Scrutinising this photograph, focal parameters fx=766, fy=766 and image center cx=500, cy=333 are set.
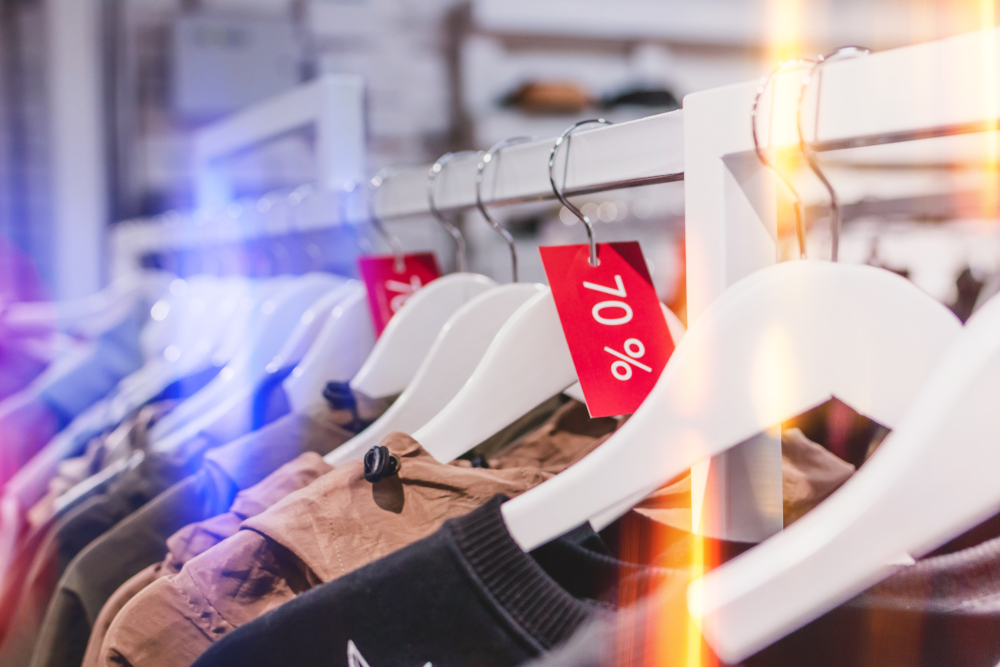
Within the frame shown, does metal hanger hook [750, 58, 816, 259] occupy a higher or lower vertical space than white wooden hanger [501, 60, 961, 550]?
higher

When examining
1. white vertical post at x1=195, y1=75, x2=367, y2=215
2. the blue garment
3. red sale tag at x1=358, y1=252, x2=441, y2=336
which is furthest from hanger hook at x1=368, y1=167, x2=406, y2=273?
the blue garment

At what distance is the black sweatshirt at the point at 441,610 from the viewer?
34 cm

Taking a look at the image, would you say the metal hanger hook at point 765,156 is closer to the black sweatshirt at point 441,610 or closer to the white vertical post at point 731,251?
the white vertical post at point 731,251

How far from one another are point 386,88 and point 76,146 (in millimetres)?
1076

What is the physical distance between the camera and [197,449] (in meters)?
0.68

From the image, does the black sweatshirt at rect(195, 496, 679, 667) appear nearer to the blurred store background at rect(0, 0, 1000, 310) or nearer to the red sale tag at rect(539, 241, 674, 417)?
the red sale tag at rect(539, 241, 674, 417)

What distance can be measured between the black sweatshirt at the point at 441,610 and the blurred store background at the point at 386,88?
1.66 meters

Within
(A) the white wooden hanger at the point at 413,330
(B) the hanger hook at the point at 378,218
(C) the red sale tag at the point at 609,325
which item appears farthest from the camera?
(B) the hanger hook at the point at 378,218

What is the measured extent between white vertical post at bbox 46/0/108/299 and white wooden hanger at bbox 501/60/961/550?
82.9 inches

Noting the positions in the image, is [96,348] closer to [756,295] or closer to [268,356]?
[268,356]

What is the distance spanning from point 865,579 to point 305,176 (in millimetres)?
2471

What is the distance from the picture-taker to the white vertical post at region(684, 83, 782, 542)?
0.40 metres

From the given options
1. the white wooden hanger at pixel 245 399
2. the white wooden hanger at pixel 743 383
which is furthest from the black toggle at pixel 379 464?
the white wooden hanger at pixel 245 399

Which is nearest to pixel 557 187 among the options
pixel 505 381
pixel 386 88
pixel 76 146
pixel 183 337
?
pixel 505 381
